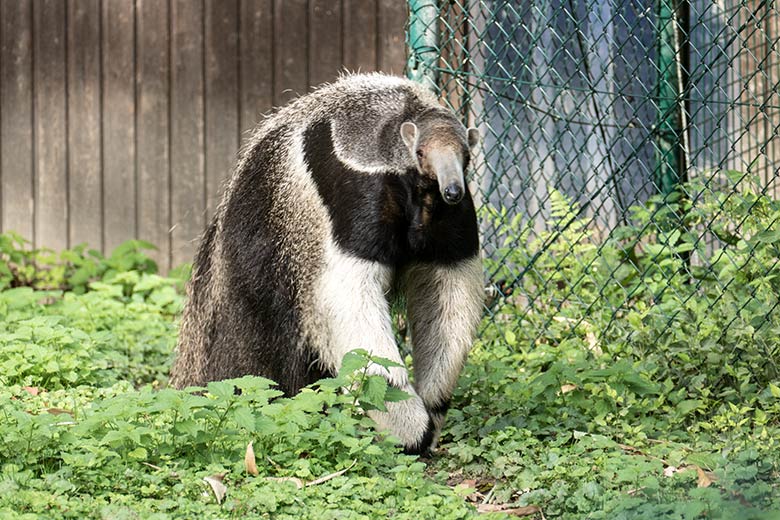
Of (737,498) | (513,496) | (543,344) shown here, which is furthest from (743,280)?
(737,498)

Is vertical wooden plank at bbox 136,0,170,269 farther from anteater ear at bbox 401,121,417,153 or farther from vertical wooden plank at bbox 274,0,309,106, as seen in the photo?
anteater ear at bbox 401,121,417,153

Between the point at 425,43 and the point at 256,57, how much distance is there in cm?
335

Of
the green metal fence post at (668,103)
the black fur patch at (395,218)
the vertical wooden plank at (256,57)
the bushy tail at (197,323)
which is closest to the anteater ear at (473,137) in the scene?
the black fur patch at (395,218)

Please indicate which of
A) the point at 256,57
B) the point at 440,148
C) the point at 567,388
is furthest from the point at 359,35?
the point at 440,148

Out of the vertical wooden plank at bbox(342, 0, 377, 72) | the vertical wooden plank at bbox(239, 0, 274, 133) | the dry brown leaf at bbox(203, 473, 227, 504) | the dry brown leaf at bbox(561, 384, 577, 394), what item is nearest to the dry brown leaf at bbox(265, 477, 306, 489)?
the dry brown leaf at bbox(203, 473, 227, 504)

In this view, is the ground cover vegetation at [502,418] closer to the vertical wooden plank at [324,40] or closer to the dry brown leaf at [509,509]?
the dry brown leaf at [509,509]

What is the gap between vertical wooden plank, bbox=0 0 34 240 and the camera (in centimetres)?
987

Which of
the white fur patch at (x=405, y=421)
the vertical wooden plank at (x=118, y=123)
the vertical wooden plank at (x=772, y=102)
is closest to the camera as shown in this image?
the white fur patch at (x=405, y=421)

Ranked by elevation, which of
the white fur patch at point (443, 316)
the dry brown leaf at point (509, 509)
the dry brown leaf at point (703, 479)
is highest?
the white fur patch at point (443, 316)

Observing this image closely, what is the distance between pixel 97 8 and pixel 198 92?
1.24 metres

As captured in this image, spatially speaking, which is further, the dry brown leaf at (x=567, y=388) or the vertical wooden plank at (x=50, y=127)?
the vertical wooden plank at (x=50, y=127)

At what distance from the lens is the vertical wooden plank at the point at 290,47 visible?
9.27 metres

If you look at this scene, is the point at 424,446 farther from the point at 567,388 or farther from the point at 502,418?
the point at 567,388

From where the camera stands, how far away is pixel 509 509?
12.8 feet
